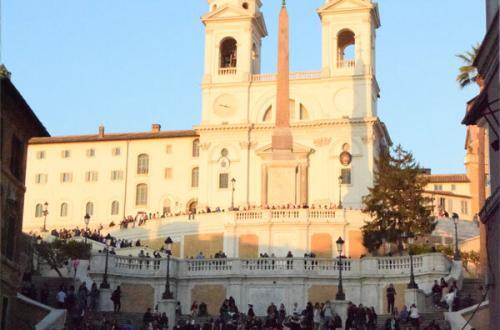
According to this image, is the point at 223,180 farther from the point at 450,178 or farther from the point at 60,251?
the point at 60,251

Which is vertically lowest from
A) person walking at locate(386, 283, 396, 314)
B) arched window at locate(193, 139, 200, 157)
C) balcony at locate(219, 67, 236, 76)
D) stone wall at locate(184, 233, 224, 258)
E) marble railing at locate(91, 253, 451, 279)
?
person walking at locate(386, 283, 396, 314)

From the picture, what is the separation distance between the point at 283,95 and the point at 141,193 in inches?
853

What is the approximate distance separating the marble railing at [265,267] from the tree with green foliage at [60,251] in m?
4.60

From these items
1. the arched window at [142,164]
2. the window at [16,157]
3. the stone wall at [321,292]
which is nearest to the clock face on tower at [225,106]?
the arched window at [142,164]

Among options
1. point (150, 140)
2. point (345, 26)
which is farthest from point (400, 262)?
point (150, 140)

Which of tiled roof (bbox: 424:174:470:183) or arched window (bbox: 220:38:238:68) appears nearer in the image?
arched window (bbox: 220:38:238:68)

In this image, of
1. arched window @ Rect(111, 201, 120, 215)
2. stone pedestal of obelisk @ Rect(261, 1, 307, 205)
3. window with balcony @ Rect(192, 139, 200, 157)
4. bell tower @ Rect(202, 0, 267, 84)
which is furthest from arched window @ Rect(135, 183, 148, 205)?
stone pedestal of obelisk @ Rect(261, 1, 307, 205)

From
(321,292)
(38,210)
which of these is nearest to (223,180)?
(38,210)

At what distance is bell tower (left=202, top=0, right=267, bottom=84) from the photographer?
98.8 metres

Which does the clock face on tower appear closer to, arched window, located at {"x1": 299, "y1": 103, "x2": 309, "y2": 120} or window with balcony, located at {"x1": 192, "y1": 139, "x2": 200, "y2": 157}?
window with balcony, located at {"x1": 192, "y1": 139, "x2": 200, "y2": 157}

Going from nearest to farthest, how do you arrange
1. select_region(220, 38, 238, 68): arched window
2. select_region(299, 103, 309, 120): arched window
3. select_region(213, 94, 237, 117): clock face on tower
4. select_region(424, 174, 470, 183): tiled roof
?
select_region(299, 103, 309, 120): arched window → select_region(213, 94, 237, 117): clock face on tower → select_region(220, 38, 238, 68): arched window → select_region(424, 174, 470, 183): tiled roof

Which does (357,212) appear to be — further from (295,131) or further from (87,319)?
(87,319)

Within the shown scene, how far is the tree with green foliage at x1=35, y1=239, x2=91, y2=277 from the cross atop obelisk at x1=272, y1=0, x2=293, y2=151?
90.2 ft

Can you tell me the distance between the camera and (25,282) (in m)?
46.9
